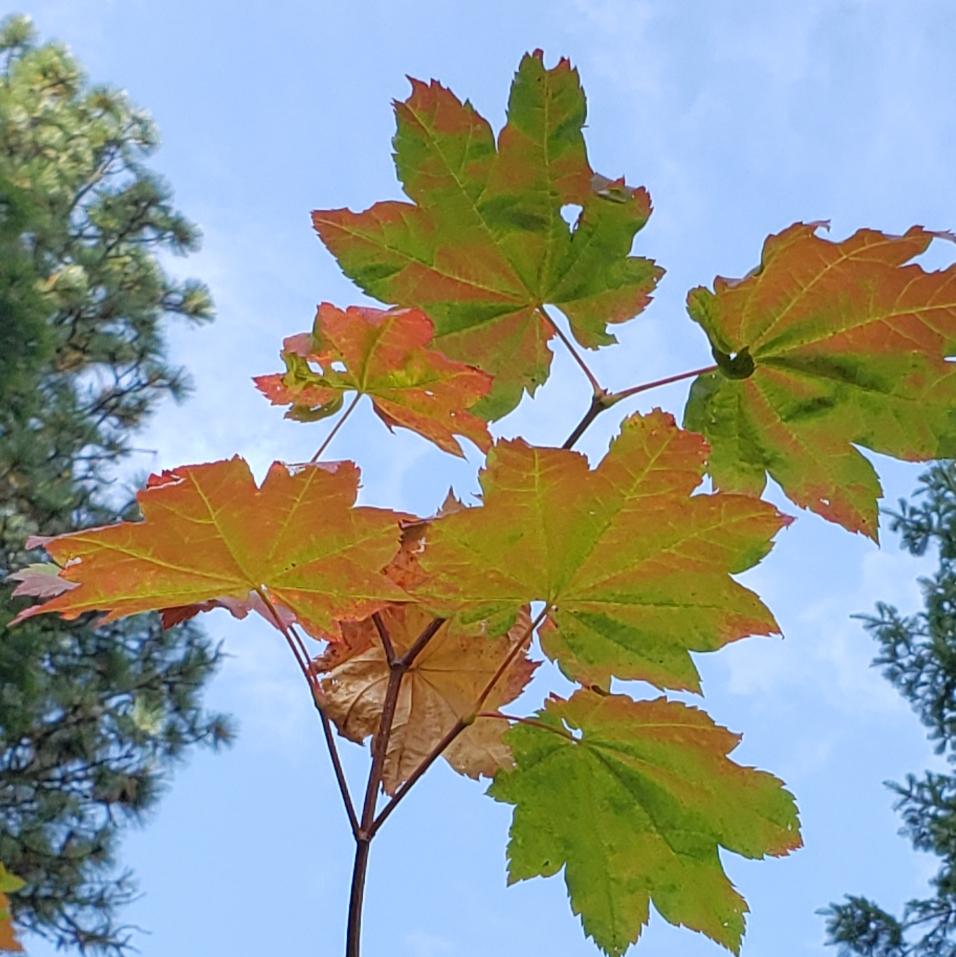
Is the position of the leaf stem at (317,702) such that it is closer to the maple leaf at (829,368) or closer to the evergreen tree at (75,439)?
the maple leaf at (829,368)

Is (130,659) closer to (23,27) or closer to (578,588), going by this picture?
(23,27)

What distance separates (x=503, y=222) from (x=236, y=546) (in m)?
0.15

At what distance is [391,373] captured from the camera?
0.37 metres

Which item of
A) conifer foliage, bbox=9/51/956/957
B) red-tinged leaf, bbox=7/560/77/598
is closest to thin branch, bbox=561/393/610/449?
conifer foliage, bbox=9/51/956/957

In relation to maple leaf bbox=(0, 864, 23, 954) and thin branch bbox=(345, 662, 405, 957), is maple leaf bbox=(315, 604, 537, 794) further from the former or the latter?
maple leaf bbox=(0, 864, 23, 954)

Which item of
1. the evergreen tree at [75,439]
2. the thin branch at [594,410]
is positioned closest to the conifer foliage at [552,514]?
the thin branch at [594,410]

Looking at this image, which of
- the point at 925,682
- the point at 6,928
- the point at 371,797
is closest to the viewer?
the point at 6,928

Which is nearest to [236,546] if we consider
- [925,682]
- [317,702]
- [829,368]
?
[317,702]

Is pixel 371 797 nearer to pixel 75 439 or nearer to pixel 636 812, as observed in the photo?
pixel 636 812

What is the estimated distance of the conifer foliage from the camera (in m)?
0.31

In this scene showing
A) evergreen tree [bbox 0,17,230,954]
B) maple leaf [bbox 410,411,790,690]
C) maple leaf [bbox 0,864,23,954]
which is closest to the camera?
maple leaf [bbox 0,864,23,954]

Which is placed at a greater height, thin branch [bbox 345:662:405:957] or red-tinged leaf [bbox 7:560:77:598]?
red-tinged leaf [bbox 7:560:77:598]

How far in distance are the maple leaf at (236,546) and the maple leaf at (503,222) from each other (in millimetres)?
112

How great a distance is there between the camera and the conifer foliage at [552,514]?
31 centimetres
